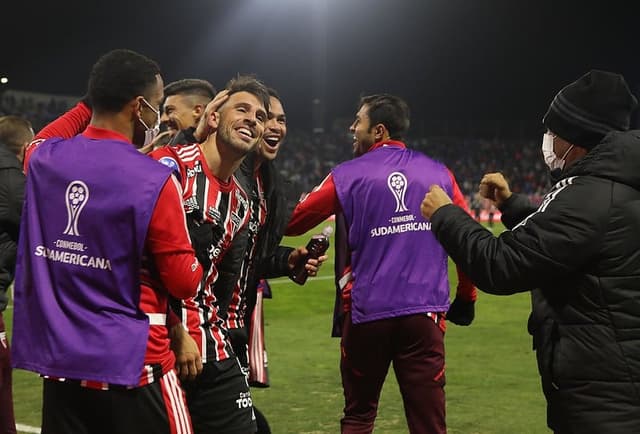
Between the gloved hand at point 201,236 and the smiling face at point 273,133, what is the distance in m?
0.84

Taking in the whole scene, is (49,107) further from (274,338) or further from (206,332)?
(206,332)

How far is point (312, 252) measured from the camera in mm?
4418

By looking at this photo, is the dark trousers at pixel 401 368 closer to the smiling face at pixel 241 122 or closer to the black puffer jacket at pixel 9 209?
the smiling face at pixel 241 122

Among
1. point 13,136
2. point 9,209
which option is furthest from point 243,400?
point 13,136

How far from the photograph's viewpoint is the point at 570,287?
119 inches

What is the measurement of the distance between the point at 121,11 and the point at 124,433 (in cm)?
4389

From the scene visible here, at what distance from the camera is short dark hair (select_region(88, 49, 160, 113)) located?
9.93ft

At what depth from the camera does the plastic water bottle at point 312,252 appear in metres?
4.39

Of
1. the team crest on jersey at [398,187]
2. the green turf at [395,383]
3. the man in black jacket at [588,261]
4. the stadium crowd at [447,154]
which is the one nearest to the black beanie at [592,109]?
the man in black jacket at [588,261]

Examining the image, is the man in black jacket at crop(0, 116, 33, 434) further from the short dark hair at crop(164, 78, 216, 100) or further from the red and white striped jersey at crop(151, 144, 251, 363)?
the red and white striped jersey at crop(151, 144, 251, 363)

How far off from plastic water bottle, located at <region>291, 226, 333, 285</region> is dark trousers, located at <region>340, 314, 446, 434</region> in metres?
0.65

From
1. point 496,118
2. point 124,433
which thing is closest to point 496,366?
point 124,433

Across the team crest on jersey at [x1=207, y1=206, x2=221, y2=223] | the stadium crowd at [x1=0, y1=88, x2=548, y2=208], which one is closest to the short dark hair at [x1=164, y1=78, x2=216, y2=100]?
the team crest on jersey at [x1=207, y1=206, x2=221, y2=223]

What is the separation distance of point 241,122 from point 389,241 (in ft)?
4.66
